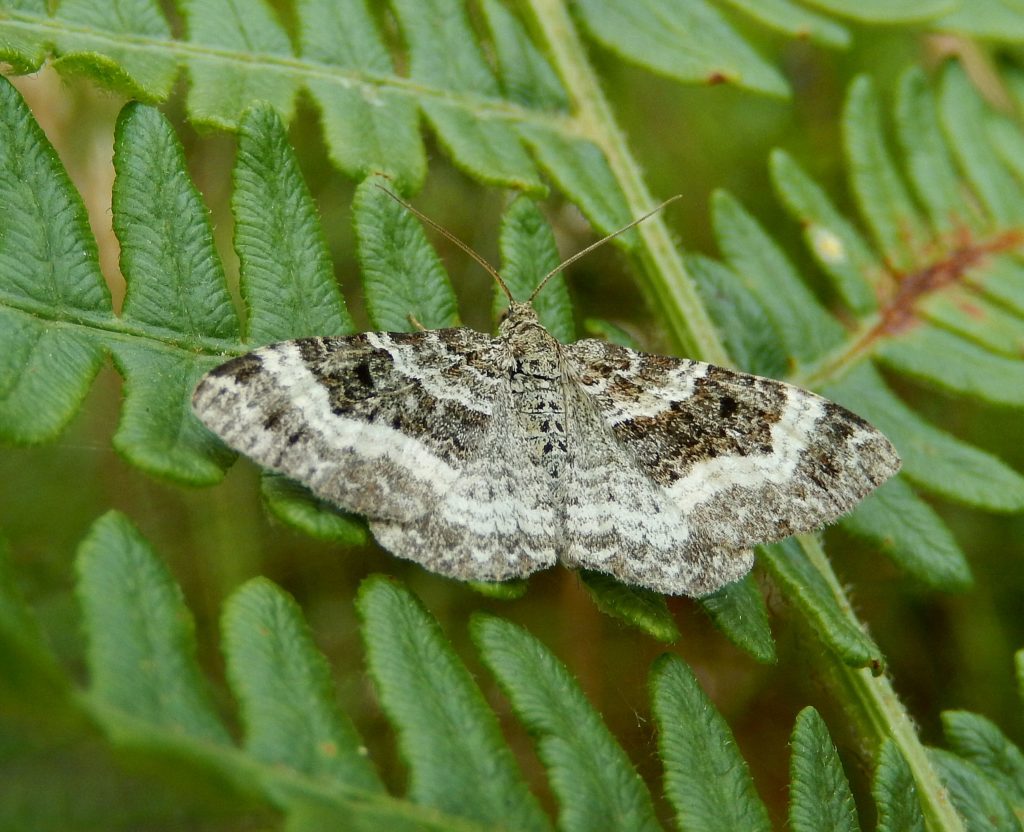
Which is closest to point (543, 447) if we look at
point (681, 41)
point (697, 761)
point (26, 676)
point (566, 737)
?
point (566, 737)

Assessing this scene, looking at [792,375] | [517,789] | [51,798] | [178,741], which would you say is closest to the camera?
[178,741]

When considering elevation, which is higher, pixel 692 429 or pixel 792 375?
pixel 792 375

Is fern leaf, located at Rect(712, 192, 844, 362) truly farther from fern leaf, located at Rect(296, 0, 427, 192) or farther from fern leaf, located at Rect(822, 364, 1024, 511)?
fern leaf, located at Rect(296, 0, 427, 192)

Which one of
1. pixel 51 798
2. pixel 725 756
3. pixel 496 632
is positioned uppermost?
pixel 51 798

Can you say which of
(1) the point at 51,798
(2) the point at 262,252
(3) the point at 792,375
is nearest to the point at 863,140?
(3) the point at 792,375

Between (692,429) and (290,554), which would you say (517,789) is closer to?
(692,429)

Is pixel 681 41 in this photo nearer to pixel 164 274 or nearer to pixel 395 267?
pixel 395 267

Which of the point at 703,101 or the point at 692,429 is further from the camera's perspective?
the point at 703,101
